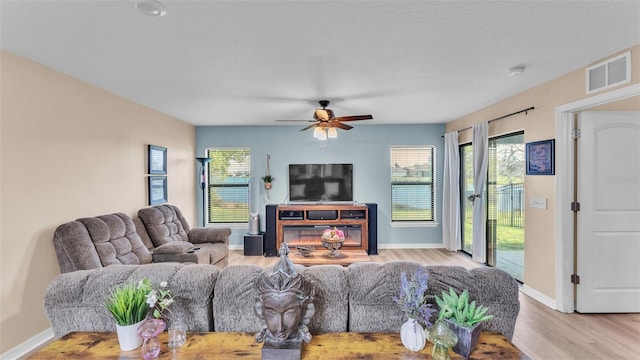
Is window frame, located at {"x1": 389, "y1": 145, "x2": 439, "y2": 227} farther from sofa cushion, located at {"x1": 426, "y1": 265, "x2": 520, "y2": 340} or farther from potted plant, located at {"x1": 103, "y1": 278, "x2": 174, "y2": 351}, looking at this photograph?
potted plant, located at {"x1": 103, "y1": 278, "x2": 174, "y2": 351}

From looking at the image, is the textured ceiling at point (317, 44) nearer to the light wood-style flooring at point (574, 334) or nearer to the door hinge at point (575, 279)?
the door hinge at point (575, 279)

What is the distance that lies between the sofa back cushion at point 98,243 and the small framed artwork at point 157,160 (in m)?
1.14

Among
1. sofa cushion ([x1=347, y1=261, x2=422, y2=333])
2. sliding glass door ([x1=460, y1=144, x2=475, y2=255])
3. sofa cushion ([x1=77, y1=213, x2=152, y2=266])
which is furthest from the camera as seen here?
sliding glass door ([x1=460, y1=144, x2=475, y2=255])

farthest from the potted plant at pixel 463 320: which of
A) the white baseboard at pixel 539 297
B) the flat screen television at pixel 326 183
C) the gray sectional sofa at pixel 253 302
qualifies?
the flat screen television at pixel 326 183

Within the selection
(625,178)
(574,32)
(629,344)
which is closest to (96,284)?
(574,32)

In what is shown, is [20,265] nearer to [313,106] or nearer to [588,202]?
[313,106]

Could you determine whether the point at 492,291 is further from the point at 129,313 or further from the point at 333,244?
the point at 333,244

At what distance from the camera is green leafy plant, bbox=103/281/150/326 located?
1333 millimetres

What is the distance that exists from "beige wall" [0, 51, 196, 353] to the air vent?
4.97 m

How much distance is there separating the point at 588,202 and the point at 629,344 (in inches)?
50.3

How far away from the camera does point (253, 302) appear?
1.59 m

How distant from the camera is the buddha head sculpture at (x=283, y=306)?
129 centimetres

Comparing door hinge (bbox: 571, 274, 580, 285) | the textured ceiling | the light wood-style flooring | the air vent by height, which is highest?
the textured ceiling

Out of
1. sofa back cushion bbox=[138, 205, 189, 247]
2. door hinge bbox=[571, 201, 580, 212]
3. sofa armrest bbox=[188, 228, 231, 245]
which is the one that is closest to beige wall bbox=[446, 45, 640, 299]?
door hinge bbox=[571, 201, 580, 212]
